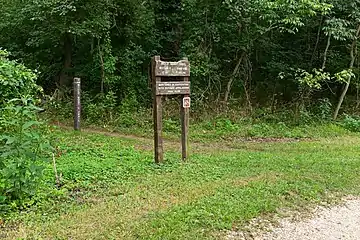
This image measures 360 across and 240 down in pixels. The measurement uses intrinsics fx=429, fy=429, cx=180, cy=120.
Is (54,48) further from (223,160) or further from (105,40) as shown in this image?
(223,160)

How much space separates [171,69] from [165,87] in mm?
357

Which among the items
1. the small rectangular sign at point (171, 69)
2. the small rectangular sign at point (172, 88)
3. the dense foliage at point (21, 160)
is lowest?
the dense foliage at point (21, 160)

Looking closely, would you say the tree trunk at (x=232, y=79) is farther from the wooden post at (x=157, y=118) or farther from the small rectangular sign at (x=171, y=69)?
the wooden post at (x=157, y=118)

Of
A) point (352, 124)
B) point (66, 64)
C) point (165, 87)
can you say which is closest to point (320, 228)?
point (165, 87)

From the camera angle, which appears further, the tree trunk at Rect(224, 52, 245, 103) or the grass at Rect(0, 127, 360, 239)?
the tree trunk at Rect(224, 52, 245, 103)

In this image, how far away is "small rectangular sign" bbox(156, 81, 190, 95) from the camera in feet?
24.0

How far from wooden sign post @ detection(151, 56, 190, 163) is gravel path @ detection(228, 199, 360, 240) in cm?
297

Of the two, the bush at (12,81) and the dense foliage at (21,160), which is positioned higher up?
the bush at (12,81)

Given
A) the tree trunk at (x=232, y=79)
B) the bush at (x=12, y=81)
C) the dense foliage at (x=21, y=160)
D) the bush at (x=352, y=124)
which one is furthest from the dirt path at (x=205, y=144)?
the dense foliage at (x=21, y=160)

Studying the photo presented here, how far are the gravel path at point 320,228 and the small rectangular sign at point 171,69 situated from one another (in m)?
3.39

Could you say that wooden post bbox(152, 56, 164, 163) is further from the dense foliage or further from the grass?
the dense foliage

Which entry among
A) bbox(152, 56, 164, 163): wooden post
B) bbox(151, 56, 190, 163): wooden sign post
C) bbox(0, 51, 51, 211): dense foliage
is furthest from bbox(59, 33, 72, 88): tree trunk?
bbox(0, 51, 51, 211): dense foliage

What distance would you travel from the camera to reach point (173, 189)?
18.9ft

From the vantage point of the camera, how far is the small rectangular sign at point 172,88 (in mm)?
7320
